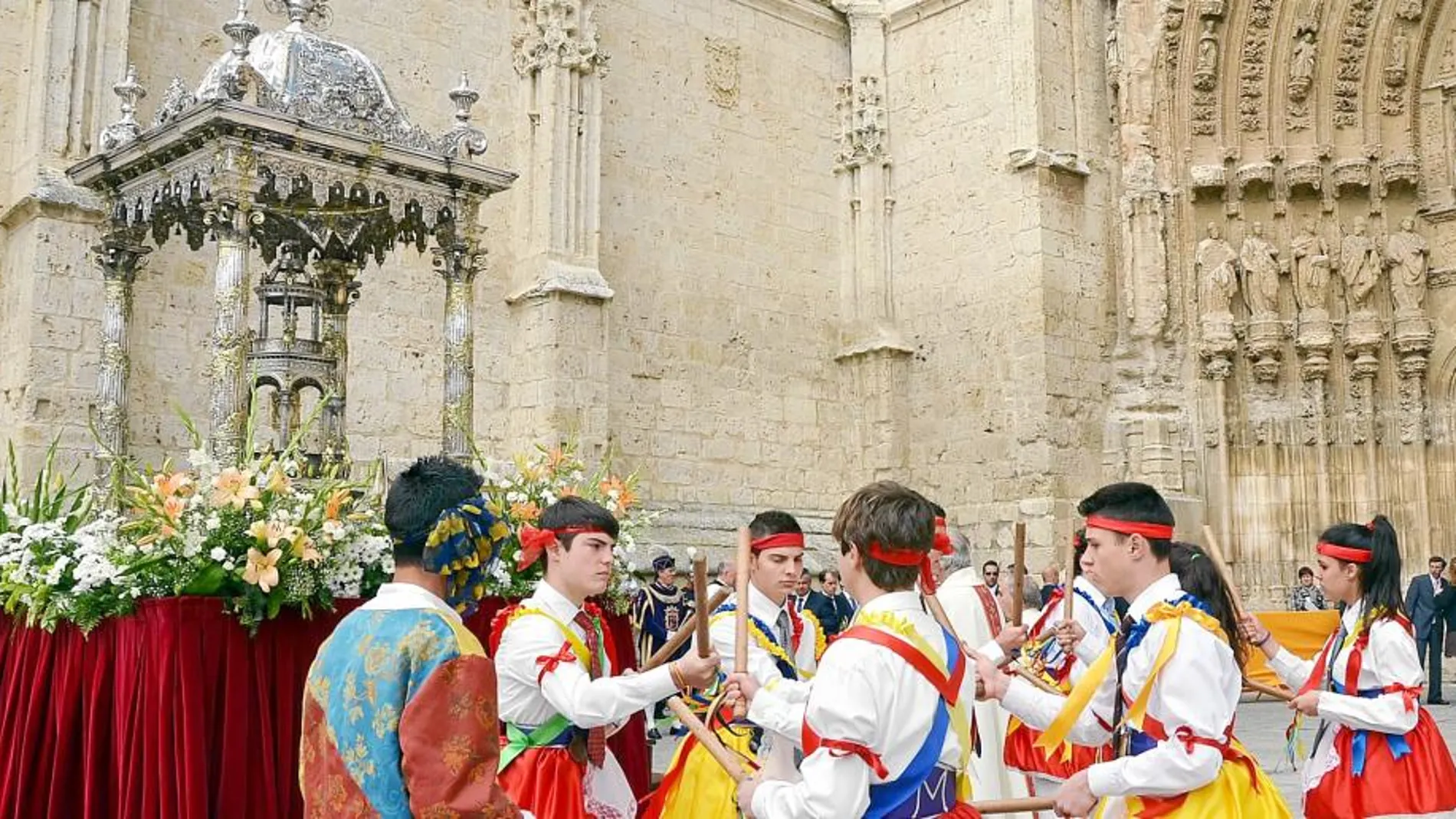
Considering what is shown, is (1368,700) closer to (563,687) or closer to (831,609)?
(563,687)

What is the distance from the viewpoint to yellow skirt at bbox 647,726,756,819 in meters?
4.04

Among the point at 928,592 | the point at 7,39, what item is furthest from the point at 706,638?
the point at 7,39

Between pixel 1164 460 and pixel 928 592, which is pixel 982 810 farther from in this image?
pixel 1164 460

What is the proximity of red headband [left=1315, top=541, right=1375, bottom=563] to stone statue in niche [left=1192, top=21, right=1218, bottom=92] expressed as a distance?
37.1 feet

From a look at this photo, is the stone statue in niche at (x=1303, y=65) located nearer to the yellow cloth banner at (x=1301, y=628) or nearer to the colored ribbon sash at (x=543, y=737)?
the yellow cloth banner at (x=1301, y=628)

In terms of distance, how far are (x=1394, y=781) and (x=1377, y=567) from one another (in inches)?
27.7

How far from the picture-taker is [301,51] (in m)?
7.48

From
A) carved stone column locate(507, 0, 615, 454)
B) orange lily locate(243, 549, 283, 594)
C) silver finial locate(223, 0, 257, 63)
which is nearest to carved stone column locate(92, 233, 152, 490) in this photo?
silver finial locate(223, 0, 257, 63)

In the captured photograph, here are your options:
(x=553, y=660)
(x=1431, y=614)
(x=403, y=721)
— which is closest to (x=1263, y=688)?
(x=553, y=660)

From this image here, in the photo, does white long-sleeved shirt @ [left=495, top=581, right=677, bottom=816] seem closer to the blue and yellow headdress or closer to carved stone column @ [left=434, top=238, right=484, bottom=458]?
the blue and yellow headdress

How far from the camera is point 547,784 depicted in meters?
3.55

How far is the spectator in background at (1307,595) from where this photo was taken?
514 inches

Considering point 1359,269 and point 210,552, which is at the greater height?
point 1359,269

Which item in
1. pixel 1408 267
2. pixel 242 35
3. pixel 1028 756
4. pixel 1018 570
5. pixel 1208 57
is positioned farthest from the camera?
pixel 1208 57
